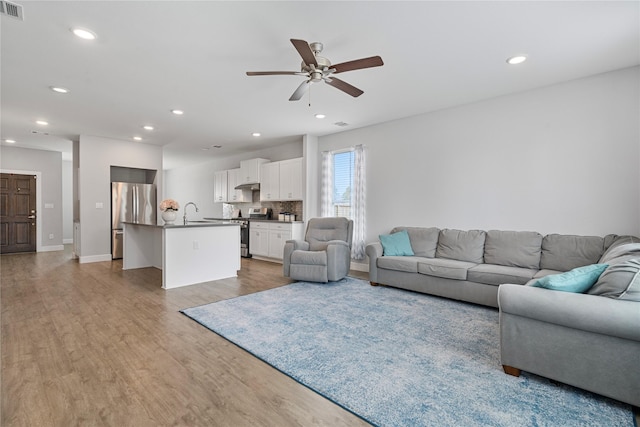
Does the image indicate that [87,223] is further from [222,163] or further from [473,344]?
[473,344]

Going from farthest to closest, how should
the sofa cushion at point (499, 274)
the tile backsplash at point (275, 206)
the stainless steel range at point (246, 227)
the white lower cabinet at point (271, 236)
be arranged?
1. the stainless steel range at point (246, 227)
2. the tile backsplash at point (275, 206)
3. the white lower cabinet at point (271, 236)
4. the sofa cushion at point (499, 274)

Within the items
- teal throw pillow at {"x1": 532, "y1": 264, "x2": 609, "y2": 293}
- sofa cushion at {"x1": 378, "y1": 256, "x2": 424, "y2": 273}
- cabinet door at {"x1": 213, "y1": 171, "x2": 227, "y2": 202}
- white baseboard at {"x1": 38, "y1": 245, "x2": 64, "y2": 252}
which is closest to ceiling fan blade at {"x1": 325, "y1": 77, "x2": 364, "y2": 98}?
teal throw pillow at {"x1": 532, "y1": 264, "x2": 609, "y2": 293}

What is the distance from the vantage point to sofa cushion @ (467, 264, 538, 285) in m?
3.34

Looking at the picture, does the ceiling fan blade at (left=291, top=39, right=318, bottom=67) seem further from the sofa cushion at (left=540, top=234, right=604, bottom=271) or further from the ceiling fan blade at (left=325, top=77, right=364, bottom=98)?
the sofa cushion at (left=540, top=234, right=604, bottom=271)

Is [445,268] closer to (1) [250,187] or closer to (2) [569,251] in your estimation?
(2) [569,251]

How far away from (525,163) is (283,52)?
131 inches

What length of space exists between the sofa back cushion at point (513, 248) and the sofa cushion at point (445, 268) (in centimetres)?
30

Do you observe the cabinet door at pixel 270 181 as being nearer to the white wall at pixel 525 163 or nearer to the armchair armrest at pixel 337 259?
the white wall at pixel 525 163

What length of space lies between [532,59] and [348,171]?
11.3ft

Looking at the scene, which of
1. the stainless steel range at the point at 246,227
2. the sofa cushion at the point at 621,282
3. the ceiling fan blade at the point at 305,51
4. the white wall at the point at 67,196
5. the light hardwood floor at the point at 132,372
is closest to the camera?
the light hardwood floor at the point at 132,372

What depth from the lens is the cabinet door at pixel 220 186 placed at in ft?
28.4

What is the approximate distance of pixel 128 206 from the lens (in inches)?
283

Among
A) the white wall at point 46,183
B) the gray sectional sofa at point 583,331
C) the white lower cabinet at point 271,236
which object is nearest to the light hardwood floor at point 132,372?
the gray sectional sofa at point 583,331

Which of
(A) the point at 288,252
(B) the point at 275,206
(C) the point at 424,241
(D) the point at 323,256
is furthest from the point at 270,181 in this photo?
(C) the point at 424,241
